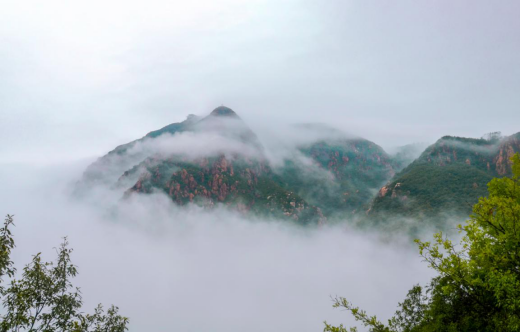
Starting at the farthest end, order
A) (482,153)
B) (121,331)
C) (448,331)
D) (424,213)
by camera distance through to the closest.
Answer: (482,153)
(424,213)
(121,331)
(448,331)

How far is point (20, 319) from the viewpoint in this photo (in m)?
10.3

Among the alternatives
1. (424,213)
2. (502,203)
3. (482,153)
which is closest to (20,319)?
(502,203)

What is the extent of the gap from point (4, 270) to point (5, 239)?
1211mm

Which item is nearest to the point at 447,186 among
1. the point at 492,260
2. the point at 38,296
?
the point at 492,260

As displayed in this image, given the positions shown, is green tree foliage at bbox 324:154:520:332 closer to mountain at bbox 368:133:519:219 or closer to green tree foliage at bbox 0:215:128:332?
green tree foliage at bbox 0:215:128:332

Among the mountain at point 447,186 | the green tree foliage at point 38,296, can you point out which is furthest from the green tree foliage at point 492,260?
the mountain at point 447,186

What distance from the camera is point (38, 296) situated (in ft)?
39.2

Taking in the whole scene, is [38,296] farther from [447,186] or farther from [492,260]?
[447,186]

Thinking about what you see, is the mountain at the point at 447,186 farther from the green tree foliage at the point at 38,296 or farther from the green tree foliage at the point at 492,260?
the green tree foliage at the point at 38,296

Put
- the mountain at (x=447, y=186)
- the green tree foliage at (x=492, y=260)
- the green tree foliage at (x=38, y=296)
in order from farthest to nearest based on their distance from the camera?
1. the mountain at (x=447, y=186)
2. the green tree foliage at (x=38, y=296)
3. the green tree foliage at (x=492, y=260)

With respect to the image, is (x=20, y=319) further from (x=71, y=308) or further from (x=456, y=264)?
(x=456, y=264)

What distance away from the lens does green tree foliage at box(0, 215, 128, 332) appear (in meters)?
10.8

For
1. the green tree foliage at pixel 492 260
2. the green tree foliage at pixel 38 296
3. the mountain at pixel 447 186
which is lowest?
the green tree foliage at pixel 38 296

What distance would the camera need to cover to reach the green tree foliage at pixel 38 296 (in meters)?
10.8
